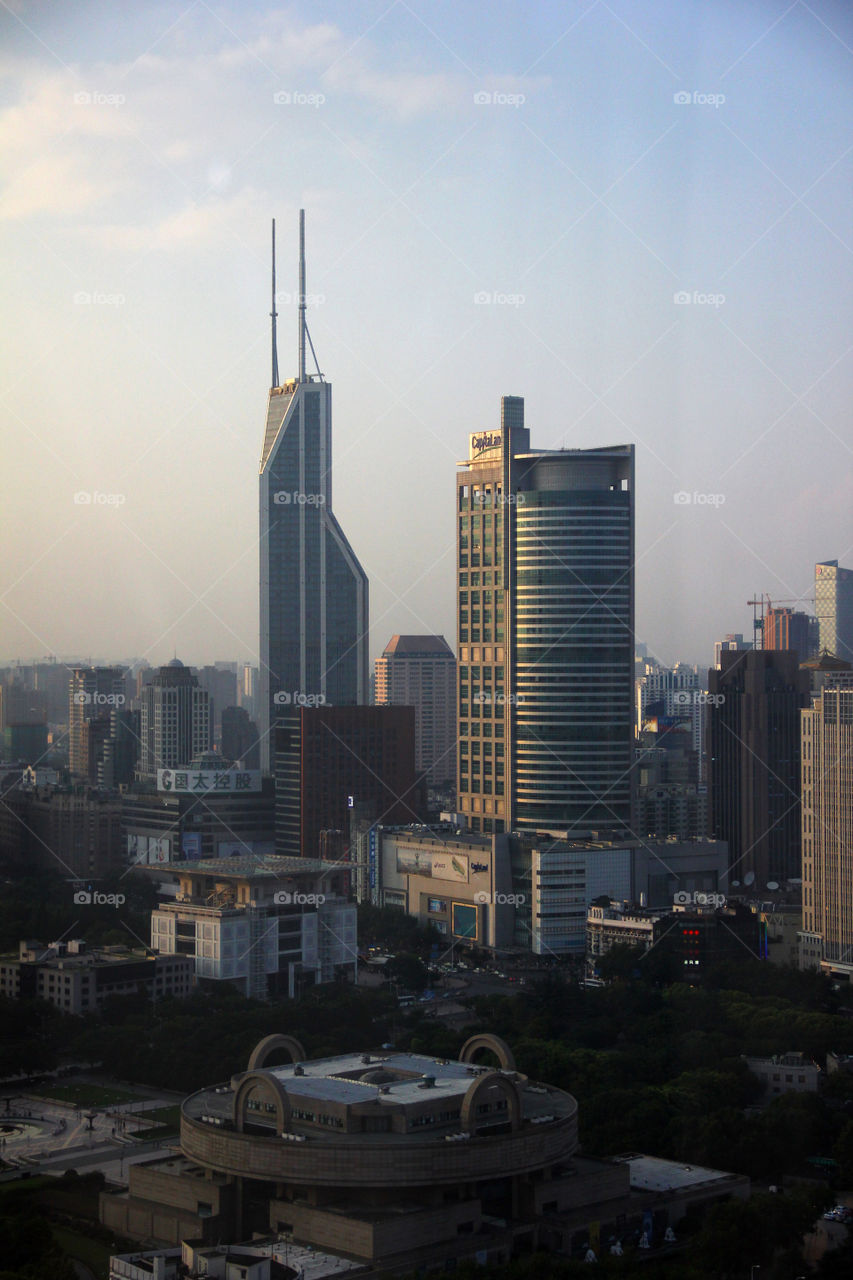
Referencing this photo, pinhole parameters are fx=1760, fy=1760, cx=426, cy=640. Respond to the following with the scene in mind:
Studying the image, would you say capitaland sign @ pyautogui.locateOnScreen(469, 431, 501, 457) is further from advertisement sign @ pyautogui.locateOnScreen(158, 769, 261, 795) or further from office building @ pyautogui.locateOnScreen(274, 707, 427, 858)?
advertisement sign @ pyautogui.locateOnScreen(158, 769, 261, 795)

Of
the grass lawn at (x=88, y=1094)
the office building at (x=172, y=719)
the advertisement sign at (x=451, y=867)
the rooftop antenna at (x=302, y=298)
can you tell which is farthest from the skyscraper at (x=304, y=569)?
the grass lawn at (x=88, y=1094)

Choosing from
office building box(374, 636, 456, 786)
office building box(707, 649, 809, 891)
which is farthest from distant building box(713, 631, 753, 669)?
office building box(374, 636, 456, 786)

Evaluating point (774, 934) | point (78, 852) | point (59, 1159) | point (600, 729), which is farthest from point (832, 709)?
point (78, 852)

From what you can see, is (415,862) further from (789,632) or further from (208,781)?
(789,632)

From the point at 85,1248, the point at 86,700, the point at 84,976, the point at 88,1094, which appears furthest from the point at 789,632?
the point at 85,1248

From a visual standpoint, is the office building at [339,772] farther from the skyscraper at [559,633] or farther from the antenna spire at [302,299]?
the antenna spire at [302,299]

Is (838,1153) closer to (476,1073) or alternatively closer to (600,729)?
(476,1073)

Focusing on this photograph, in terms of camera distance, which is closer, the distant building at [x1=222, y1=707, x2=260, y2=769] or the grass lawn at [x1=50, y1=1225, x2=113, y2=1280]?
the grass lawn at [x1=50, y1=1225, x2=113, y2=1280]
